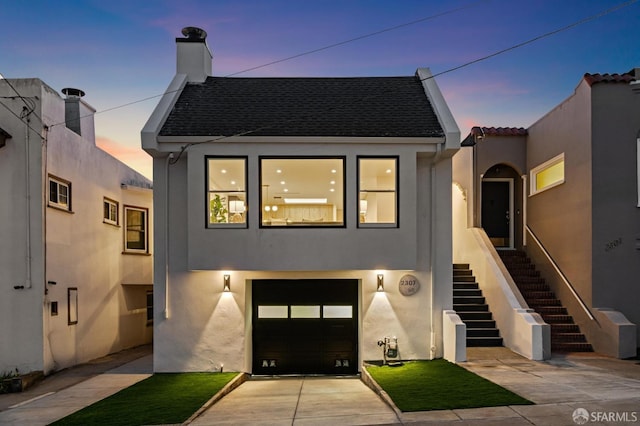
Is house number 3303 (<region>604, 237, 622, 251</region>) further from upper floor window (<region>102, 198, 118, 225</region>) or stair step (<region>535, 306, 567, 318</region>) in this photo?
upper floor window (<region>102, 198, 118, 225</region>)

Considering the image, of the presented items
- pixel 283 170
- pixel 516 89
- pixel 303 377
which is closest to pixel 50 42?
pixel 283 170

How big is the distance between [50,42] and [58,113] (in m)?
4.99

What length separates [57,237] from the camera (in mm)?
11922

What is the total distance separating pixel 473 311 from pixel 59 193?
37.3 feet

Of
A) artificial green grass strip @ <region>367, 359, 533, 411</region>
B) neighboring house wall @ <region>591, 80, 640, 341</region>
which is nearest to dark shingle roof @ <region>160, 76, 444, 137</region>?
neighboring house wall @ <region>591, 80, 640, 341</region>

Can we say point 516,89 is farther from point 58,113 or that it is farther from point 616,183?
point 58,113

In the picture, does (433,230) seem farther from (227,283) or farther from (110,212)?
(110,212)

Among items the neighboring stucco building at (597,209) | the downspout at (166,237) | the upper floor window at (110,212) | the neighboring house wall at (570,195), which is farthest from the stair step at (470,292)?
the upper floor window at (110,212)

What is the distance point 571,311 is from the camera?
12297 millimetres

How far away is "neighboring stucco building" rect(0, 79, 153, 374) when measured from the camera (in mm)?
10945

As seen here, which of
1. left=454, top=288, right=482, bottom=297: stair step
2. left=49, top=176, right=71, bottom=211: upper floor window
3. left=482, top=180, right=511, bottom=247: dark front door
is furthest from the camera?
left=482, top=180, right=511, bottom=247: dark front door

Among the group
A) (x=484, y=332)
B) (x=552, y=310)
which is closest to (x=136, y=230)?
(x=484, y=332)

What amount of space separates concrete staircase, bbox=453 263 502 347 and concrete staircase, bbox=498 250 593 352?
1.25m

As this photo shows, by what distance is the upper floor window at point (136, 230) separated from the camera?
53.0 feet
